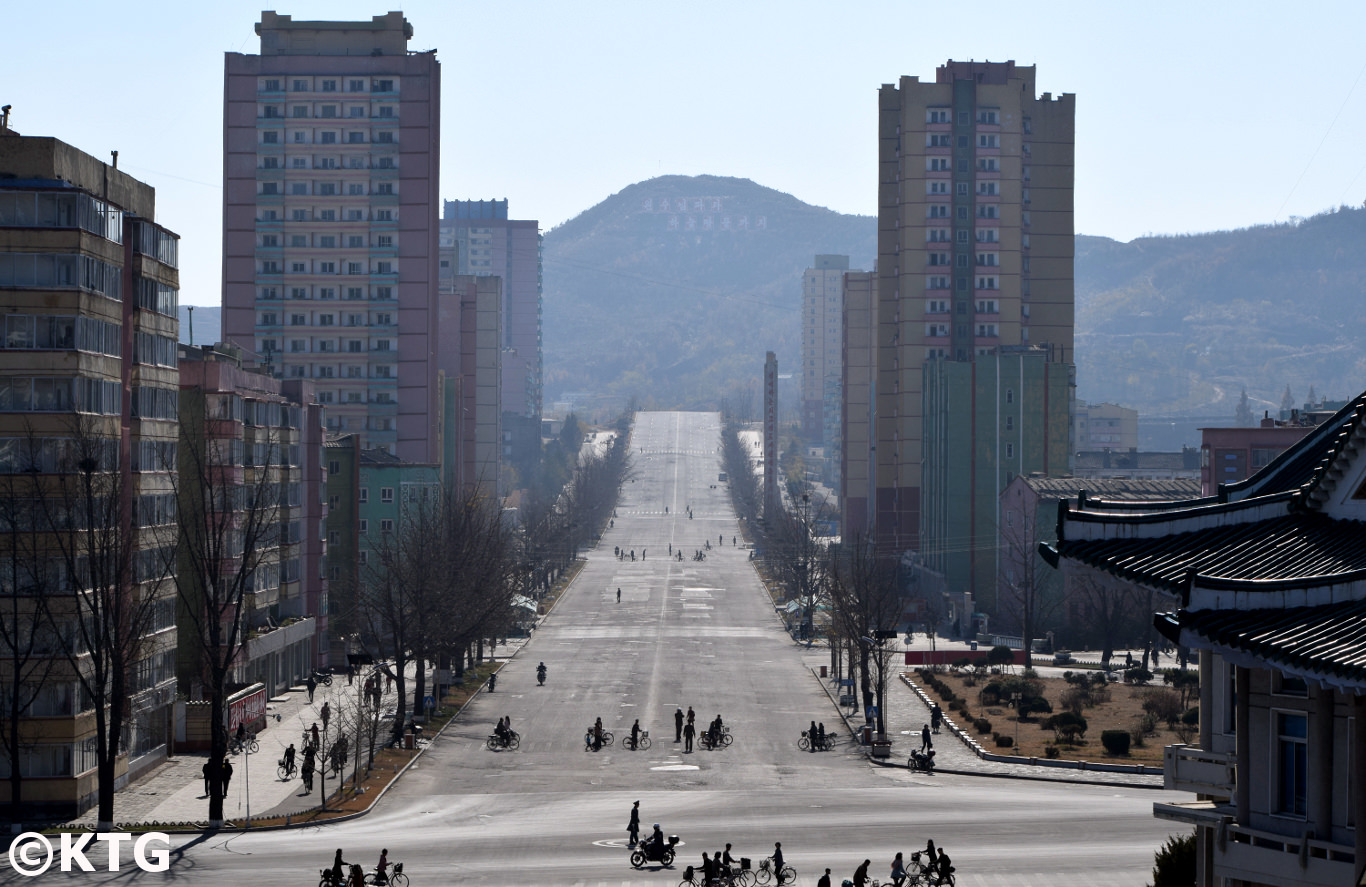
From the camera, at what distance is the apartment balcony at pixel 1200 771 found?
24.9 meters

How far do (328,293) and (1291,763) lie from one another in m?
138

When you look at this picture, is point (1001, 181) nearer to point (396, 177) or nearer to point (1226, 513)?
point (396, 177)

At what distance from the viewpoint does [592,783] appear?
221 ft

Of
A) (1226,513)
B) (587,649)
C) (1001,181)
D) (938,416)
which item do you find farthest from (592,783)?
(1001,181)

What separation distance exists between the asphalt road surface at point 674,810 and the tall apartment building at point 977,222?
7510 cm

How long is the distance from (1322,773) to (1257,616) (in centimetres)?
231

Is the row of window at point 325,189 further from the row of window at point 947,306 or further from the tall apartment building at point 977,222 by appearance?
the row of window at point 947,306

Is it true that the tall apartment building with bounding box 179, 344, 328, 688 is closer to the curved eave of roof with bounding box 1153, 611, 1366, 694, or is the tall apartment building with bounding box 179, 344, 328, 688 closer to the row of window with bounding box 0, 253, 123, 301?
the row of window with bounding box 0, 253, 123, 301

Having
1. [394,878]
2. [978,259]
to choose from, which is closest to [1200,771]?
[394,878]

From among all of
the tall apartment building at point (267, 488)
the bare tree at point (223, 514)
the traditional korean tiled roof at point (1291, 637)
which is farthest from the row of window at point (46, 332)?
the traditional korean tiled roof at point (1291, 637)

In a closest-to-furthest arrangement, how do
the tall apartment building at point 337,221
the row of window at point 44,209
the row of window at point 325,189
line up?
1. the row of window at point 44,209
2. the tall apartment building at point 337,221
3. the row of window at point 325,189

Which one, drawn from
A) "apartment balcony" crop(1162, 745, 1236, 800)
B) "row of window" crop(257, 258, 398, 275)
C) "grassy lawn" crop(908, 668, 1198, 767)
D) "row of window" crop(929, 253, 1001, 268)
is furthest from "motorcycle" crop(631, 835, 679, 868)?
"row of window" crop(929, 253, 1001, 268)

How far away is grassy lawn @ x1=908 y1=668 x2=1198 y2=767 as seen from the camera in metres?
75.6

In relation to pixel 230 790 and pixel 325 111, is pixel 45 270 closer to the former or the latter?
pixel 230 790
